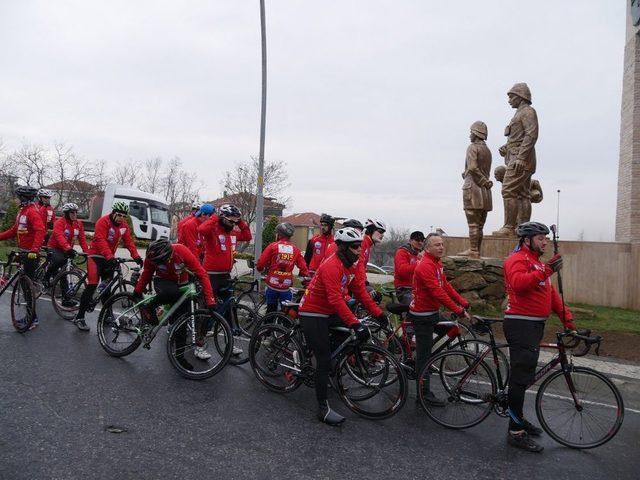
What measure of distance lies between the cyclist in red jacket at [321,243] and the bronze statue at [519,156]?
575 centimetres

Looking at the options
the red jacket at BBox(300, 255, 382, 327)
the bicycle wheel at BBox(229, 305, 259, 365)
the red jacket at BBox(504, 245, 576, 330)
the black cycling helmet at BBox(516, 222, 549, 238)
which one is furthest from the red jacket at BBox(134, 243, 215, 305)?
the black cycling helmet at BBox(516, 222, 549, 238)

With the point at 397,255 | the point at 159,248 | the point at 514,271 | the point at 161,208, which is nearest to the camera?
the point at 514,271

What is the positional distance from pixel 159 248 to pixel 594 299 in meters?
11.7

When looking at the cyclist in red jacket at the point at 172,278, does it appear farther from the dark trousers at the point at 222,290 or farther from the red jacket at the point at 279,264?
the red jacket at the point at 279,264

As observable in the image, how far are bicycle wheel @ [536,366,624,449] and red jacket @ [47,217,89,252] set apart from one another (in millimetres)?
7417

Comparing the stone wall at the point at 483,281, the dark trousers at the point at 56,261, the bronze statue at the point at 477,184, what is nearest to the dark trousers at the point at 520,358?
the stone wall at the point at 483,281

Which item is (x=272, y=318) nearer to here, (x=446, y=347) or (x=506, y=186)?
(x=446, y=347)

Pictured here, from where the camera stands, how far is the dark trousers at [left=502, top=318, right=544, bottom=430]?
4.45 m

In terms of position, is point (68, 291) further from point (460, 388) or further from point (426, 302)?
point (460, 388)

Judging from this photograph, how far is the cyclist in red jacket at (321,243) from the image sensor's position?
8234 millimetres

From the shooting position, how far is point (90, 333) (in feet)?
24.6

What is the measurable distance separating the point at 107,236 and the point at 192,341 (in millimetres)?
3015

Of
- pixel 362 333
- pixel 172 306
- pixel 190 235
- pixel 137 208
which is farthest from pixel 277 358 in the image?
pixel 137 208

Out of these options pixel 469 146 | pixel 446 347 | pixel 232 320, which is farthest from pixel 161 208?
pixel 446 347
